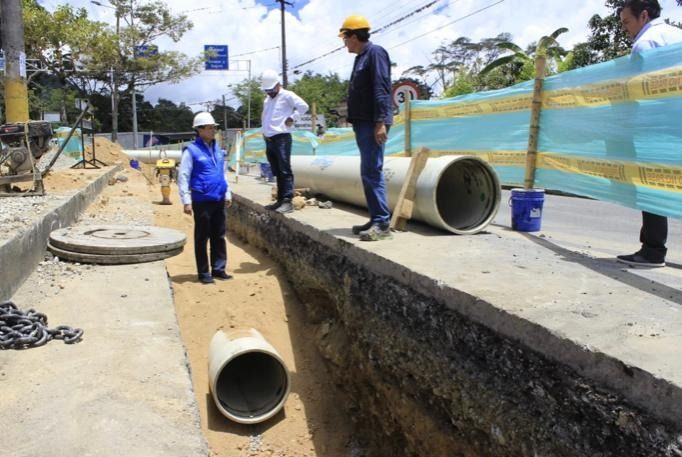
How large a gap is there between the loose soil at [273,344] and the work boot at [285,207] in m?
0.64

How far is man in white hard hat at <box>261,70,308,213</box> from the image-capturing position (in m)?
6.32

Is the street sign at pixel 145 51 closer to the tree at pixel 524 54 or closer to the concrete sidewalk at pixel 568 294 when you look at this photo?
the tree at pixel 524 54

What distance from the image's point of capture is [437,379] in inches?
130

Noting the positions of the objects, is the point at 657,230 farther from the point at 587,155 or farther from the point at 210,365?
the point at 210,365

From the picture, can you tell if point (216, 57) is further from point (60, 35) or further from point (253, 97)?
point (253, 97)

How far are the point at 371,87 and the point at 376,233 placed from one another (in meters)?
1.19

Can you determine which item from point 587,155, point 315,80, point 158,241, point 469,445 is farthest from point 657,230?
point 315,80

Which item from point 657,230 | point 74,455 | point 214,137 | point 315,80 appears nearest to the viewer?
point 74,455

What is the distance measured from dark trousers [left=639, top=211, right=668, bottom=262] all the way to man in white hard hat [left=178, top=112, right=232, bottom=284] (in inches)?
150

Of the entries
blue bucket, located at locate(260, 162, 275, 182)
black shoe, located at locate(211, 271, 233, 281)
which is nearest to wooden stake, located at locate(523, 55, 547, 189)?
black shoe, located at locate(211, 271, 233, 281)

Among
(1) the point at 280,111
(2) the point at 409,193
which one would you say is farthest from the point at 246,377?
(1) the point at 280,111

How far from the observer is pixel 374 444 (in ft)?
13.8

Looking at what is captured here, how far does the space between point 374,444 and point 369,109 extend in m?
2.64

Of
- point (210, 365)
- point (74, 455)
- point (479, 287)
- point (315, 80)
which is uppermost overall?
point (315, 80)
